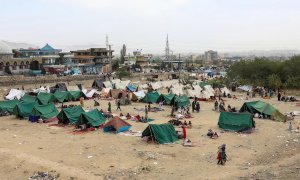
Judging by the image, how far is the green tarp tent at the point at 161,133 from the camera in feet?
Answer: 66.9

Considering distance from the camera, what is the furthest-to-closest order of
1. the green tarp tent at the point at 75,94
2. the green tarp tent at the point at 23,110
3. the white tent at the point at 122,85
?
the white tent at the point at 122,85 → the green tarp tent at the point at 75,94 → the green tarp tent at the point at 23,110

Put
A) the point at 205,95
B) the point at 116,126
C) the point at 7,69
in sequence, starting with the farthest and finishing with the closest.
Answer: the point at 7,69, the point at 205,95, the point at 116,126

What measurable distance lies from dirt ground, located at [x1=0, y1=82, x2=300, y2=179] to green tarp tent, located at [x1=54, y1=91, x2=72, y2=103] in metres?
12.5

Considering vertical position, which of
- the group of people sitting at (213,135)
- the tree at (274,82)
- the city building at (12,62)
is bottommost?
the group of people sitting at (213,135)

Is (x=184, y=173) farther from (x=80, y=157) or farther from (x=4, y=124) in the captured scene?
(x=4, y=124)

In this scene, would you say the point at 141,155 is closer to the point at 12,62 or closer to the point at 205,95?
the point at 205,95

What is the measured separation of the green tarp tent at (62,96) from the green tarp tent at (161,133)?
19.4m

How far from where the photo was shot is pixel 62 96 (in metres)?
38.5

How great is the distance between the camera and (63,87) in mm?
46219

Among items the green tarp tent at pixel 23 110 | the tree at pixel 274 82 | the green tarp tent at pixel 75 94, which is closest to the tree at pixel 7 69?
the green tarp tent at pixel 75 94

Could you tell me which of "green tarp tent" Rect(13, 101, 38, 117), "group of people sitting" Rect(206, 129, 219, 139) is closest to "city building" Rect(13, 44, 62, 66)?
"green tarp tent" Rect(13, 101, 38, 117)

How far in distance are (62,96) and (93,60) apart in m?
53.1

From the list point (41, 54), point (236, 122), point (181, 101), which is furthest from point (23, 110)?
point (41, 54)

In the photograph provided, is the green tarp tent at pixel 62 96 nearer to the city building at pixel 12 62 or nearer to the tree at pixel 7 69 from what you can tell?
the city building at pixel 12 62
